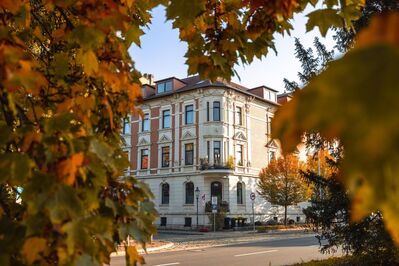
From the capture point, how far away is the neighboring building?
112 ft

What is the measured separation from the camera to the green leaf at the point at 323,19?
9.00 ft

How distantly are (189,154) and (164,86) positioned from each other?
748 cm

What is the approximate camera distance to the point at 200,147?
34.5 metres

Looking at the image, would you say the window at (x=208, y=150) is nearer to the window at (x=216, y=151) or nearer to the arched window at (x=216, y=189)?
the window at (x=216, y=151)

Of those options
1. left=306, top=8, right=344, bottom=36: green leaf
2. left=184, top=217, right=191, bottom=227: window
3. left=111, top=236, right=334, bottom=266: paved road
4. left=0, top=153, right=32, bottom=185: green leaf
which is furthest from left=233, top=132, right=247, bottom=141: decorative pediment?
left=0, top=153, right=32, bottom=185: green leaf

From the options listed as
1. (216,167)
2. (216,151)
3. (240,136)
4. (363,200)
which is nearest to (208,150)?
(216,151)

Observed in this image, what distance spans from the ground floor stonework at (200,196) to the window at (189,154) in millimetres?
1238

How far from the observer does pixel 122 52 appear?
2703 mm

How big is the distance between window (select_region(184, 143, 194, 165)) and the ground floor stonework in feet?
4.06

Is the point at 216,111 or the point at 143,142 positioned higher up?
the point at 216,111

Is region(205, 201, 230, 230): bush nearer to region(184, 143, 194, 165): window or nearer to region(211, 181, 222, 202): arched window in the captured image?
region(211, 181, 222, 202): arched window

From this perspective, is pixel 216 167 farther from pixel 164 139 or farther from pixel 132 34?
pixel 132 34

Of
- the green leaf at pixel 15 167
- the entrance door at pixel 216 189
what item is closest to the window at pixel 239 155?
the entrance door at pixel 216 189

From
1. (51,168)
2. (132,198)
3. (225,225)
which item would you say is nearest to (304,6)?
(132,198)
